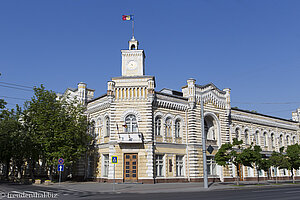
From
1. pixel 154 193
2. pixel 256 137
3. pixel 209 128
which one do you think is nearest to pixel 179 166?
pixel 209 128

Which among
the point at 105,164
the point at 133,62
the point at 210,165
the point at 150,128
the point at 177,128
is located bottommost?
the point at 210,165

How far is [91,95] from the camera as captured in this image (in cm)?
4016

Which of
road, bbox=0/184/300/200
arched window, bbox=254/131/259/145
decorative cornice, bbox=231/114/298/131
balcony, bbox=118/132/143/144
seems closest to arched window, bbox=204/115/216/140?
decorative cornice, bbox=231/114/298/131

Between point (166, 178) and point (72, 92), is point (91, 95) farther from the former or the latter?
point (166, 178)

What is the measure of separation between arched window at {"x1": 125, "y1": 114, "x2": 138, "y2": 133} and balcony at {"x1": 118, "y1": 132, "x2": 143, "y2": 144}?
1.34 m

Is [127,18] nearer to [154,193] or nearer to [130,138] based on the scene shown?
[130,138]

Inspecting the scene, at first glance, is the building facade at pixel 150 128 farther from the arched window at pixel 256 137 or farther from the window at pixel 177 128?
the arched window at pixel 256 137

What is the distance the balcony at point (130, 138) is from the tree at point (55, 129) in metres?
5.71

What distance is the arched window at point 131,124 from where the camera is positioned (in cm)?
3300

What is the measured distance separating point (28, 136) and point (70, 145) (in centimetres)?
613

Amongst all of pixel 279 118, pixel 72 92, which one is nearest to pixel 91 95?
pixel 72 92

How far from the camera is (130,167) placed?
104 feet

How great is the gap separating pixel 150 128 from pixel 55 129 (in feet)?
37.5

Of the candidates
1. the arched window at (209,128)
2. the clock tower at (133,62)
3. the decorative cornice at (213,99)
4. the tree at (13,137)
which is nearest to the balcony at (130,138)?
the clock tower at (133,62)
